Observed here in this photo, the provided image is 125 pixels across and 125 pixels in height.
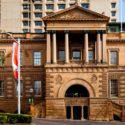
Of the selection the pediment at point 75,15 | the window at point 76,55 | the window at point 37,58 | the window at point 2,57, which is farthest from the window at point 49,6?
the pediment at point 75,15

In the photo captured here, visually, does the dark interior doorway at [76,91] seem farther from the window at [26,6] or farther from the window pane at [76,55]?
the window at [26,6]

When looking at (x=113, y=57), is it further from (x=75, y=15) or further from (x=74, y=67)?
(x=75, y=15)

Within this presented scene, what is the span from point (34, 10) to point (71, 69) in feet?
212

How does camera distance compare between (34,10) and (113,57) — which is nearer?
(113,57)

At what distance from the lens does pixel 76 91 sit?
289ft

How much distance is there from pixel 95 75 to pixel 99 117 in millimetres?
5996

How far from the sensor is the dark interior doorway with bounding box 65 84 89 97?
286 feet

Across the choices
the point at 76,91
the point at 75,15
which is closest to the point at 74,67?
the point at 76,91

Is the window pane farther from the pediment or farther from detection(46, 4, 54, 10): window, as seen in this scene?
detection(46, 4, 54, 10): window

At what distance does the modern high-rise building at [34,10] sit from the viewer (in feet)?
476

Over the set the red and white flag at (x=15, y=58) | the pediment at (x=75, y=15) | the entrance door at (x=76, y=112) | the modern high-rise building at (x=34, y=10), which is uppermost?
the modern high-rise building at (x=34, y=10)

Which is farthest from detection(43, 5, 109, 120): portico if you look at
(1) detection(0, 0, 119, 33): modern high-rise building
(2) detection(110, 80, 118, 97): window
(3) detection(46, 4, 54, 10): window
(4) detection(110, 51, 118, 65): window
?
(3) detection(46, 4, 54, 10): window

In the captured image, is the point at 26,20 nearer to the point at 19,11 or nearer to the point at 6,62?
the point at 19,11

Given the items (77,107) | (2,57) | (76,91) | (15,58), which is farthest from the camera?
(2,57)
